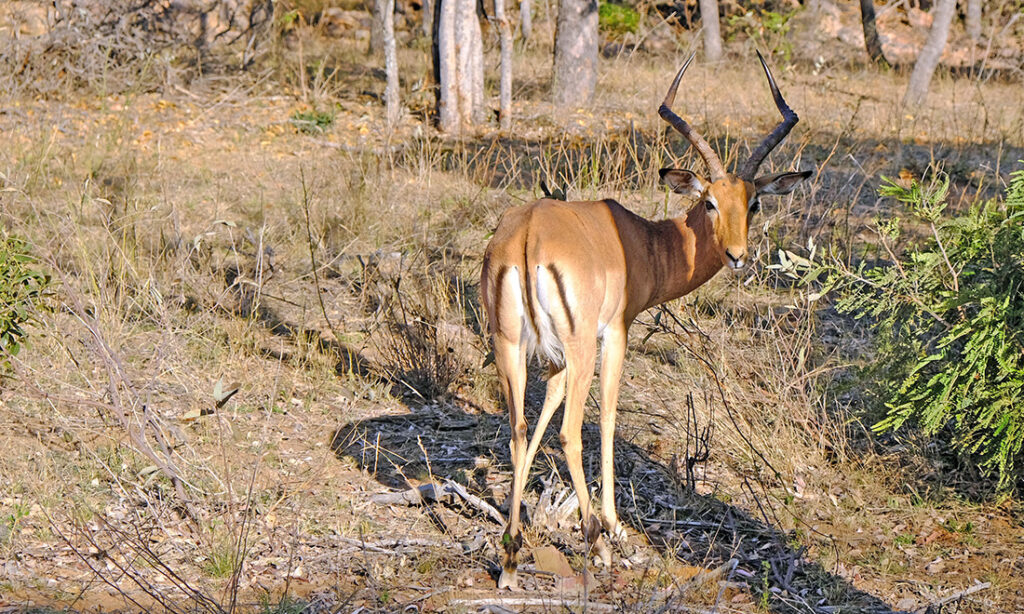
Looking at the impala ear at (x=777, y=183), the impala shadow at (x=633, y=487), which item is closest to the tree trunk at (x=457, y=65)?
the impala shadow at (x=633, y=487)

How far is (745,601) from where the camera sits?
4.46m

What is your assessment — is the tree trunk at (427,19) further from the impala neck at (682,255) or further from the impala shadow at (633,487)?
the impala neck at (682,255)

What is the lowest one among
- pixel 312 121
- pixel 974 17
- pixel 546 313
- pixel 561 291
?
pixel 312 121

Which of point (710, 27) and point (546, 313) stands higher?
point (710, 27)

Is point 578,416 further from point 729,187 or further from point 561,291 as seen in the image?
point 729,187

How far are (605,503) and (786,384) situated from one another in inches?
54.1

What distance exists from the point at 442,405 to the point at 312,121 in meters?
6.30

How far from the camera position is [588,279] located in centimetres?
444

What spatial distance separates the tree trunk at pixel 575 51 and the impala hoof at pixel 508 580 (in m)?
8.88

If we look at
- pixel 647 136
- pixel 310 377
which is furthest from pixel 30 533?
pixel 647 136

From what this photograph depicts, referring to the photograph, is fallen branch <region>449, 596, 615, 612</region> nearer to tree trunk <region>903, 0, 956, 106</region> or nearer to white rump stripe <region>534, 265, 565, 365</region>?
white rump stripe <region>534, 265, 565, 365</region>

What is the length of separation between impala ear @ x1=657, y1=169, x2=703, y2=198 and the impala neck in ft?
0.33

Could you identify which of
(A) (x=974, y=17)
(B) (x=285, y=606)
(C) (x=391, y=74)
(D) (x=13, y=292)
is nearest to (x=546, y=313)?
(B) (x=285, y=606)

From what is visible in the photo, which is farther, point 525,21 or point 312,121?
point 525,21
